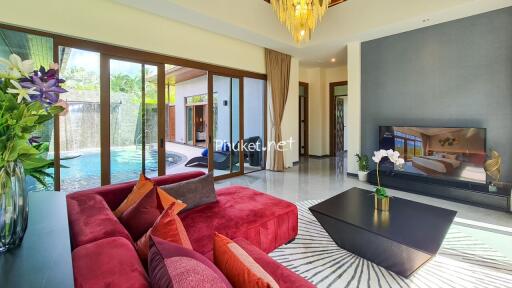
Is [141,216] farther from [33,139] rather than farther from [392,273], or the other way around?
[392,273]

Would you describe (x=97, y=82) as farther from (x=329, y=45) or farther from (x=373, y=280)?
(x=329, y=45)

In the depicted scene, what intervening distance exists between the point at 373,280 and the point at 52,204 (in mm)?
2291

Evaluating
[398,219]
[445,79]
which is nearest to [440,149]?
[445,79]

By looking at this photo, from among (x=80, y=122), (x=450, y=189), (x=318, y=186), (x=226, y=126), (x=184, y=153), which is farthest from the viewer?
(x=184, y=153)

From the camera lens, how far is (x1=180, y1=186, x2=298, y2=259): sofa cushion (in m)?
1.85

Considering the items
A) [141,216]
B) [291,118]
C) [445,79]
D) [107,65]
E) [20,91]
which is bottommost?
[141,216]

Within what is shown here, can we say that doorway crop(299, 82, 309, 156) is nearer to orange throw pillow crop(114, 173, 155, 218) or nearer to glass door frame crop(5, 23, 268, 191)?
glass door frame crop(5, 23, 268, 191)

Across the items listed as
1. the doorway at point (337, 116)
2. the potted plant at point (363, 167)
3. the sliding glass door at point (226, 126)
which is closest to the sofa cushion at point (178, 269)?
the sliding glass door at point (226, 126)

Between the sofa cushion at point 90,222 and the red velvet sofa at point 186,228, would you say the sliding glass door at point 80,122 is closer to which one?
the red velvet sofa at point 186,228

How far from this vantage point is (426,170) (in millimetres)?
4230

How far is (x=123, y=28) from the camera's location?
3588 millimetres

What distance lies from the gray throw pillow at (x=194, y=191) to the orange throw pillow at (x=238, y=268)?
1177 mm

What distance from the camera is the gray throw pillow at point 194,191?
2.17 metres

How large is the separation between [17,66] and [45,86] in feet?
0.33
